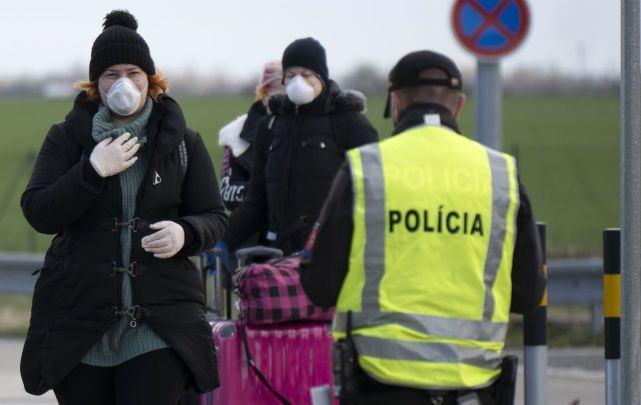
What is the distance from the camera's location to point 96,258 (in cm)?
475

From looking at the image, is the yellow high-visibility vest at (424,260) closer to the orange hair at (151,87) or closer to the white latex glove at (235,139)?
the orange hair at (151,87)

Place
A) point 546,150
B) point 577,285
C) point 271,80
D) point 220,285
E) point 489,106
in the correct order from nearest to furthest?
point 220,285
point 271,80
point 489,106
point 577,285
point 546,150

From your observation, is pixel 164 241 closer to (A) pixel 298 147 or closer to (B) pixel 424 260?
(B) pixel 424 260

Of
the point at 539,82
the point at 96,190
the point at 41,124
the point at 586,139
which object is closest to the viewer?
the point at 96,190

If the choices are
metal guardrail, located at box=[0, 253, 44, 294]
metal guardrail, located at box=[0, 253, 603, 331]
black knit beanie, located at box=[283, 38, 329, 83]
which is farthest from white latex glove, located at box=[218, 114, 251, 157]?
metal guardrail, located at box=[0, 253, 44, 294]

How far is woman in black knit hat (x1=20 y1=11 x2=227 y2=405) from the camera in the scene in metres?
4.69

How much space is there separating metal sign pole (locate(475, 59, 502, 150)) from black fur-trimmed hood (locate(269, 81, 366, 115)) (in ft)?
3.72

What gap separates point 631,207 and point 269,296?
4.54 ft

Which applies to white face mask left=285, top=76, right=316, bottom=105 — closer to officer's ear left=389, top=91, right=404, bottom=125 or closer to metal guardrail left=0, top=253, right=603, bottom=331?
officer's ear left=389, top=91, right=404, bottom=125

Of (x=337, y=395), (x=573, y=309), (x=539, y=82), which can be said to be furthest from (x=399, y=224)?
(x=539, y=82)

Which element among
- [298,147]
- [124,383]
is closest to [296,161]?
[298,147]

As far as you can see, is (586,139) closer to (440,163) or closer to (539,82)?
(539,82)

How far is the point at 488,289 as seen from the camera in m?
4.02

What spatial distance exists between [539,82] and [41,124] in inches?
793
